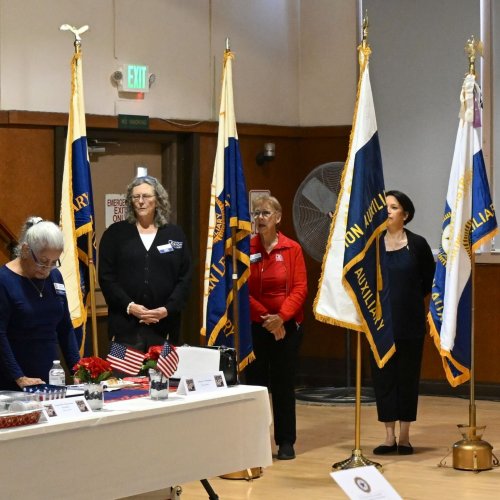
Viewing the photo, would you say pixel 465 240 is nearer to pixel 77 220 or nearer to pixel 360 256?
pixel 360 256

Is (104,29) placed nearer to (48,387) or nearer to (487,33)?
(487,33)

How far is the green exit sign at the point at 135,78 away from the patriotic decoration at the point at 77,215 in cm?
133

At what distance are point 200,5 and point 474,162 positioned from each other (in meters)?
3.25

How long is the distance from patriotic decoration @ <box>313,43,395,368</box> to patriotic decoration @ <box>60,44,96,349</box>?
144 centimetres

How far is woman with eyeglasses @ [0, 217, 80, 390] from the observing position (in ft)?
16.5

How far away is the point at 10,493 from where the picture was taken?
4.21 metres

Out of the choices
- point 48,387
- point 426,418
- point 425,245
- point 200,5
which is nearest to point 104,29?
point 200,5

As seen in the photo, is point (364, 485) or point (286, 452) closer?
point (364, 485)

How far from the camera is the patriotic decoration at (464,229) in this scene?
6965 mm

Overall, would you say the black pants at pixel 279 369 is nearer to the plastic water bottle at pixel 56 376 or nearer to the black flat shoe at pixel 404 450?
the black flat shoe at pixel 404 450

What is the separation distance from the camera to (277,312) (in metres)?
7.15

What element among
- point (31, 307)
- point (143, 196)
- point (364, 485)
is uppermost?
point (143, 196)

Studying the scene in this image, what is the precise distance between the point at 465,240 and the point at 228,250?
1408mm

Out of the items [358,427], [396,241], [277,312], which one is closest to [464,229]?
[396,241]
